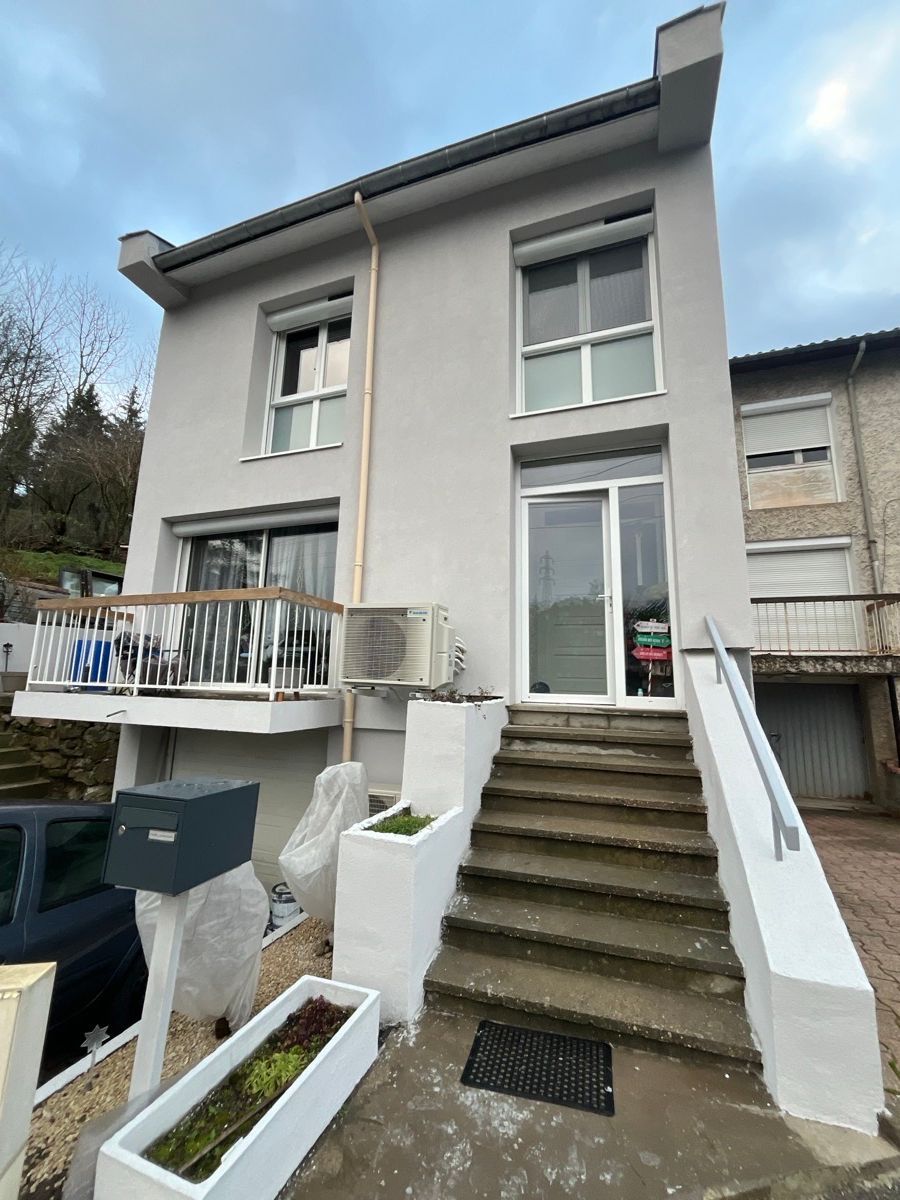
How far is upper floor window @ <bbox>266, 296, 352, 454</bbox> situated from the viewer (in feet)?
20.1

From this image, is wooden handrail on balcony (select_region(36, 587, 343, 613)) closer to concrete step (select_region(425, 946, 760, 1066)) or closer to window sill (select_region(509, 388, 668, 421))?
window sill (select_region(509, 388, 668, 421))

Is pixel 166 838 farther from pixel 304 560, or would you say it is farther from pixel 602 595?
pixel 304 560

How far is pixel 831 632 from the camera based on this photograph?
28.9 ft

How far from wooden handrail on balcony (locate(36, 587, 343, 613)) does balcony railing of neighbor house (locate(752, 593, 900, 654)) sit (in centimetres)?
799

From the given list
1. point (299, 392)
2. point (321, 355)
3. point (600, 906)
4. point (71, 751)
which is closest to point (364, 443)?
point (299, 392)

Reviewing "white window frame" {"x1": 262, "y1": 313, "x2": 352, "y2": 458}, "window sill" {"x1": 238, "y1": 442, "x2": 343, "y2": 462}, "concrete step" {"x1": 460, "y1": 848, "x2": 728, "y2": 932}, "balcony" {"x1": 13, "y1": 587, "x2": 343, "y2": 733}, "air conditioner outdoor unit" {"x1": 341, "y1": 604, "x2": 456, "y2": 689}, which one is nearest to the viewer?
"concrete step" {"x1": 460, "y1": 848, "x2": 728, "y2": 932}

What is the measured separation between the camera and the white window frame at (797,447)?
30.8 ft

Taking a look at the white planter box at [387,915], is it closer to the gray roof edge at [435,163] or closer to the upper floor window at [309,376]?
the upper floor window at [309,376]

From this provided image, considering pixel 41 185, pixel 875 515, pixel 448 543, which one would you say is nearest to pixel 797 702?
pixel 875 515

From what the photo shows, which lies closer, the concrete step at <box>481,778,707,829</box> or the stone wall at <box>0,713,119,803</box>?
the concrete step at <box>481,778,707,829</box>

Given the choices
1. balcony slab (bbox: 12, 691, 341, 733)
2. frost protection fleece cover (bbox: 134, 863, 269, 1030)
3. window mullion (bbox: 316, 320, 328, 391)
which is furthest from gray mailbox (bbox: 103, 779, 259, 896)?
window mullion (bbox: 316, 320, 328, 391)

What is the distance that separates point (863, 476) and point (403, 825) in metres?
10.6

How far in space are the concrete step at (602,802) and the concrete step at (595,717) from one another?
66cm

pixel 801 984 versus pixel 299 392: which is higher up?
pixel 299 392
